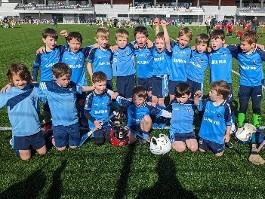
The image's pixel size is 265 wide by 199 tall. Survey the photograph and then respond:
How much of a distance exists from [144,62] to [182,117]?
2142 millimetres

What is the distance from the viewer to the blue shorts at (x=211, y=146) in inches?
232

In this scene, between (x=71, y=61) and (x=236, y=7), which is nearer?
(x=71, y=61)

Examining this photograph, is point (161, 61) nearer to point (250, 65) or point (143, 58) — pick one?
point (143, 58)

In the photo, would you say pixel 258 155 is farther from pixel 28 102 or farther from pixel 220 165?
pixel 28 102

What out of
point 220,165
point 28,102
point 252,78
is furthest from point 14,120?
point 252,78

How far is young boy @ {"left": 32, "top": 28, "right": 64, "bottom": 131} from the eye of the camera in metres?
7.11

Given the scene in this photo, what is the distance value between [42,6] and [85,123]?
224 ft

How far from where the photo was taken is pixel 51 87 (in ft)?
19.6

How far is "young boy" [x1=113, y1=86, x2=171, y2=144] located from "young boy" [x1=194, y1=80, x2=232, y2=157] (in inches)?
32.4

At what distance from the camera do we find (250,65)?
6.91 m

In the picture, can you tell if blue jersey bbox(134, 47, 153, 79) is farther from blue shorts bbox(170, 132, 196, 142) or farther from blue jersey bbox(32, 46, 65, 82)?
blue shorts bbox(170, 132, 196, 142)

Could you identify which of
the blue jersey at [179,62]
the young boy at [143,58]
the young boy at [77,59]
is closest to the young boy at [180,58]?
the blue jersey at [179,62]

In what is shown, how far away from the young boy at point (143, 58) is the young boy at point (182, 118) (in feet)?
6.16

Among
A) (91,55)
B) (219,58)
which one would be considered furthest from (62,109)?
(219,58)
